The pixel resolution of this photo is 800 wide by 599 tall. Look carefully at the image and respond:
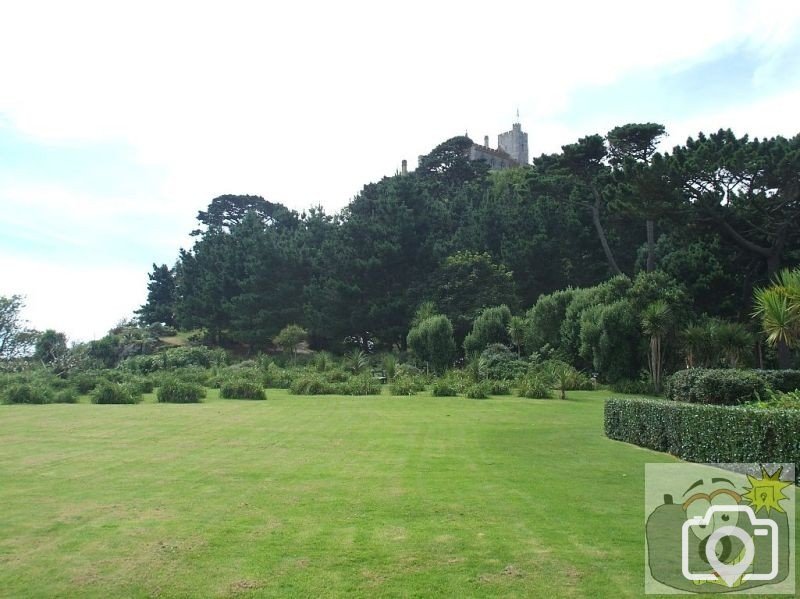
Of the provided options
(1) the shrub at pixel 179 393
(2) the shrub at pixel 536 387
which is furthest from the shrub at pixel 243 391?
(2) the shrub at pixel 536 387

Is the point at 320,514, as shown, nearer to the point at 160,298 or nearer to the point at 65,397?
the point at 65,397

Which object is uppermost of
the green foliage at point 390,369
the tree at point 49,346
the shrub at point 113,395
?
the tree at point 49,346

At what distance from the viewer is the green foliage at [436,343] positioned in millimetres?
40656

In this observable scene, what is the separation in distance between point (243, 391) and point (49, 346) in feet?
91.3

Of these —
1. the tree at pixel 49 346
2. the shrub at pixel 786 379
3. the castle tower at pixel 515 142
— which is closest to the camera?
the shrub at pixel 786 379

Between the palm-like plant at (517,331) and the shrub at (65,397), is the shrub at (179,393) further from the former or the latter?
the palm-like plant at (517,331)

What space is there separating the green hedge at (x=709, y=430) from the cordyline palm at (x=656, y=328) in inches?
591

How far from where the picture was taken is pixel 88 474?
10.1 metres

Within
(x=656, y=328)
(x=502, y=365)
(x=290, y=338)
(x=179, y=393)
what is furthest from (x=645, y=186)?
(x=290, y=338)

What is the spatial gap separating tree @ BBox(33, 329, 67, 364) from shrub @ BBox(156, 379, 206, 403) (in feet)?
75.6

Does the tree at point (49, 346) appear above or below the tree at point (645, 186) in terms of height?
below

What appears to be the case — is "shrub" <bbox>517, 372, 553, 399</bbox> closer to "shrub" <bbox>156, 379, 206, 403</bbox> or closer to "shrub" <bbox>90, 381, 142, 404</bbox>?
"shrub" <bbox>156, 379, 206, 403</bbox>

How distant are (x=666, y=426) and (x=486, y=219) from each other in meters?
45.9

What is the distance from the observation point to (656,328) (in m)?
28.5
